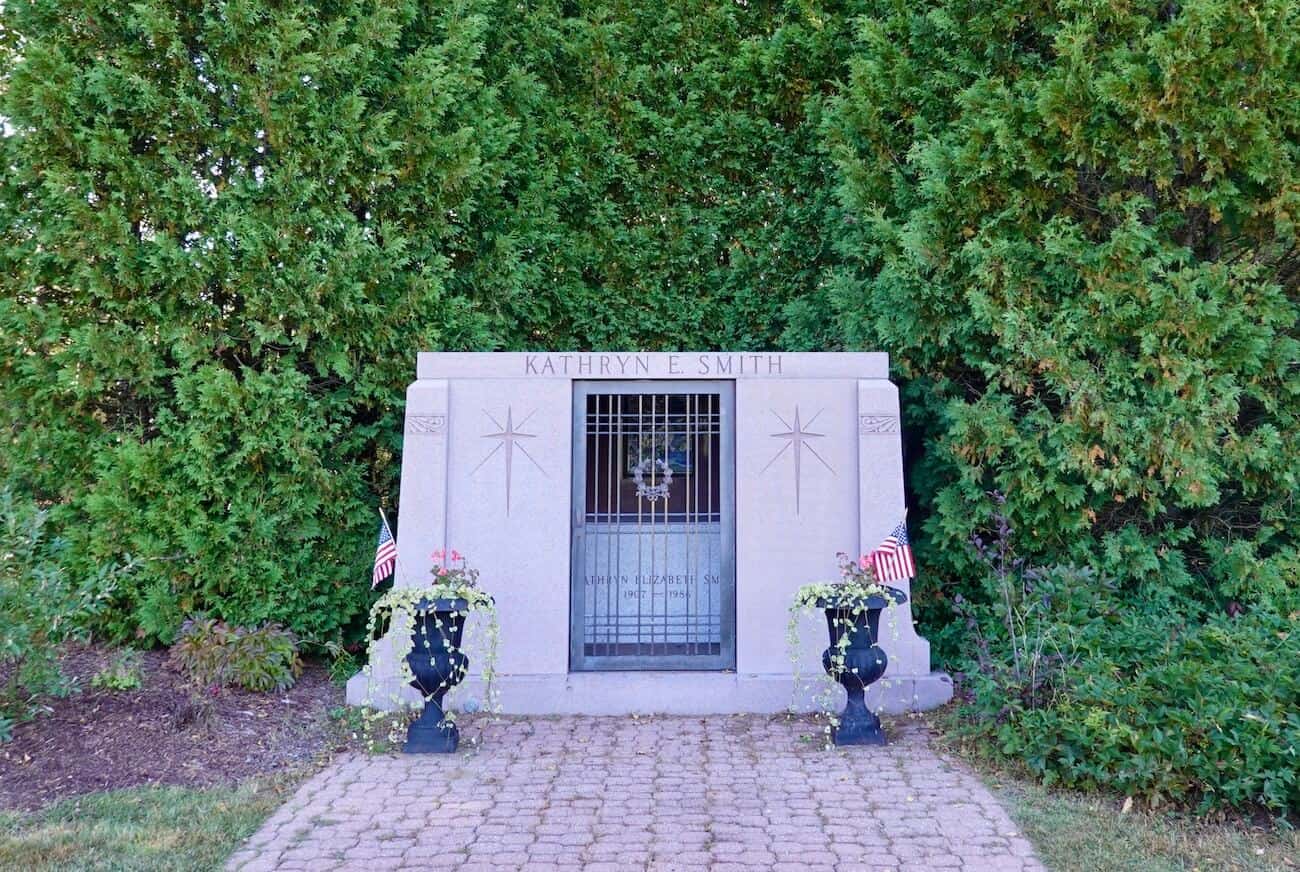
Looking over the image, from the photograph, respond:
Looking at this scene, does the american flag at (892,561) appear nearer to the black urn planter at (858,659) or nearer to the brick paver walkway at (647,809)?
the black urn planter at (858,659)

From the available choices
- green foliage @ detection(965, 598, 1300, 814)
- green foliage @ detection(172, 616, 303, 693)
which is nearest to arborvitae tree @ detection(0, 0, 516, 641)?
green foliage @ detection(172, 616, 303, 693)

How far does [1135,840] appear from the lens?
379 cm

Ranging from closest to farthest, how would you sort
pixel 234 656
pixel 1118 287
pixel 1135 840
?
1. pixel 1135 840
2. pixel 1118 287
3. pixel 234 656

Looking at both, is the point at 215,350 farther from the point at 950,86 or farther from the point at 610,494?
the point at 950,86

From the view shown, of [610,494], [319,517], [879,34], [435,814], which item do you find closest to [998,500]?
[610,494]

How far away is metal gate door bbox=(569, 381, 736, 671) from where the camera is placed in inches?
241

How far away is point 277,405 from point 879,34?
216 inches

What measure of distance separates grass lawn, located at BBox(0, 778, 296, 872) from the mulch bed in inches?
8.5

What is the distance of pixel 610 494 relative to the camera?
21.2 feet

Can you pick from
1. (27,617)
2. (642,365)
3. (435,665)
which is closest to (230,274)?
(27,617)

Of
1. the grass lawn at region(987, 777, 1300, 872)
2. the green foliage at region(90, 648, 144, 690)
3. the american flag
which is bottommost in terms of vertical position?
the grass lawn at region(987, 777, 1300, 872)

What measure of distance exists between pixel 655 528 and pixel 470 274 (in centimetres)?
290

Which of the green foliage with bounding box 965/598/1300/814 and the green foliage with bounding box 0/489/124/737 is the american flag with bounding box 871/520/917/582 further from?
the green foliage with bounding box 0/489/124/737

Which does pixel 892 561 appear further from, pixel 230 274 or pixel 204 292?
pixel 204 292
